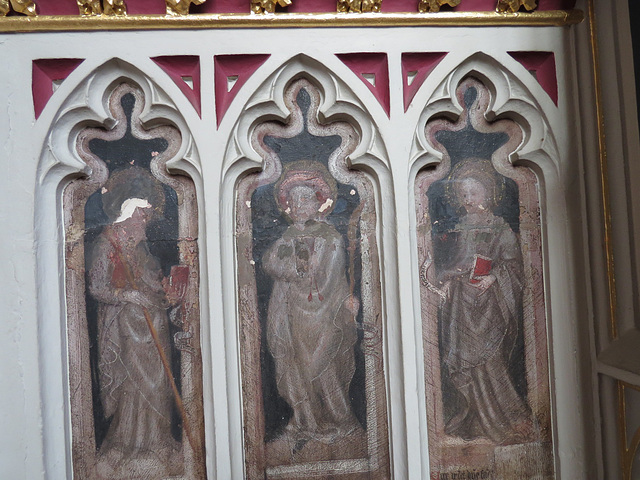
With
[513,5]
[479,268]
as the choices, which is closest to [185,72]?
[513,5]

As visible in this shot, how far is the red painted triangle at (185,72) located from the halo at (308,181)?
25.4 inches

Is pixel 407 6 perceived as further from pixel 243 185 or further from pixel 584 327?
pixel 584 327

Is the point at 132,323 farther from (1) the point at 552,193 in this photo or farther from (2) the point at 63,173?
(1) the point at 552,193

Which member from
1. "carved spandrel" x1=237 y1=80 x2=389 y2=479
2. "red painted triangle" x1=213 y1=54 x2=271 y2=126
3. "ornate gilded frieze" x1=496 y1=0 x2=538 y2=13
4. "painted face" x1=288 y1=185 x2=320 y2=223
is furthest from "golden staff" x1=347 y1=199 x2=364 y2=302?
"ornate gilded frieze" x1=496 y1=0 x2=538 y2=13

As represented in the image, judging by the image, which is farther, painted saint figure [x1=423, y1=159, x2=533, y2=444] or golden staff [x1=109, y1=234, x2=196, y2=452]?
painted saint figure [x1=423, y1=159, x2=533, y2=444]

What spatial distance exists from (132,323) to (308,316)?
1038mm

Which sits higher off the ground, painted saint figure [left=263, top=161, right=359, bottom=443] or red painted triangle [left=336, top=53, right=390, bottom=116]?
red painted triangle [left=336, top=53, right=390, bottom=116]

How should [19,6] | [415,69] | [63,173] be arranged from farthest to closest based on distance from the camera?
[415,69] → [63,173] → [19,6]

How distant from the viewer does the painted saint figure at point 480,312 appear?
3.16m

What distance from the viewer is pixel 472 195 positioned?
3.21m

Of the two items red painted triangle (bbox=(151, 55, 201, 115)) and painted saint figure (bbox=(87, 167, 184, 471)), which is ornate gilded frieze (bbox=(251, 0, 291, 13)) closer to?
red painted triangle (bbox=(151, 55, 201, 115))

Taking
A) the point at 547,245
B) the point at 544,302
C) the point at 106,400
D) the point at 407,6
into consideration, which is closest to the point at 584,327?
the point at 544,302

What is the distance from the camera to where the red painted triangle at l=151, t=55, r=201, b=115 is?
3068mm

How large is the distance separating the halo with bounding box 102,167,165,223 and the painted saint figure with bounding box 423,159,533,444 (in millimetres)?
1675
